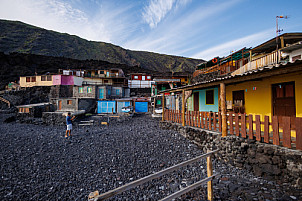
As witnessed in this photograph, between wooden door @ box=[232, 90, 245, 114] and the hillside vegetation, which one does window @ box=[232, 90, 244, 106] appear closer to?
wooden door @ box=[232, 90, 245, 114]

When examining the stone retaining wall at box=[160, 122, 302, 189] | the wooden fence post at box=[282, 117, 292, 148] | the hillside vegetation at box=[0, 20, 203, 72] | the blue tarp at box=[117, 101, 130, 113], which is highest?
the hillside vegetation at box=[0, 20, 203, 72]

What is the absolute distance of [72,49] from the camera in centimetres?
8544

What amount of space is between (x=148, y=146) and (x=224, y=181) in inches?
182

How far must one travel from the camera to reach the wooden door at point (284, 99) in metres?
6.50

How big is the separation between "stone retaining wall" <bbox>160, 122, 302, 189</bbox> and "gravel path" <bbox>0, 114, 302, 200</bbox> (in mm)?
312

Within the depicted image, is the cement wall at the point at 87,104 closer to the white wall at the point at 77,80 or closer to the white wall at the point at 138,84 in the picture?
the white wall at the point at 77,80

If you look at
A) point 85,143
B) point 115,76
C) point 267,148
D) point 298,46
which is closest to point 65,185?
point 85,143

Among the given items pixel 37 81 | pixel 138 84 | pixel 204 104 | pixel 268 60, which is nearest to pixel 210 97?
pixel 204 104

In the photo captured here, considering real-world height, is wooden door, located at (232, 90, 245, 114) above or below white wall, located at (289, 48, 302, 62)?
below

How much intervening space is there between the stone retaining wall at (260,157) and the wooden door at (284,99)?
118 inches

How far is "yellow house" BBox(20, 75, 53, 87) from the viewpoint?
3262 cm

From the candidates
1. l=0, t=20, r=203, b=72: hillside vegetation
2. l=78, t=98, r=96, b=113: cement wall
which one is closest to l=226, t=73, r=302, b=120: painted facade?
l=78, t=98, r=96, b=113: cement wall

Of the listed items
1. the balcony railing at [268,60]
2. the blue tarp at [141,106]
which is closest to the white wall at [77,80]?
the blue tarp at [141,106]

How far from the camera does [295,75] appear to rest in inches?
247
